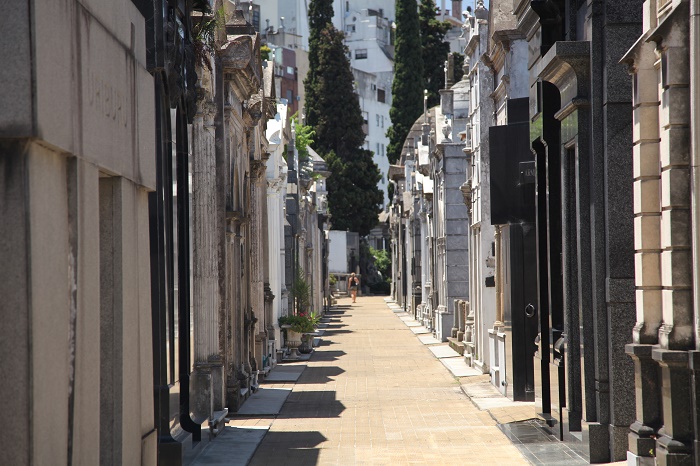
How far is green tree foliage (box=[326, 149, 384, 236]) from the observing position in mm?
68500

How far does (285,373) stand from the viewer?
21.6 metres

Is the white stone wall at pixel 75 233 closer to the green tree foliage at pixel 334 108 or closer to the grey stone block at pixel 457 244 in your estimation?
the grey stone block at pixel 457 244

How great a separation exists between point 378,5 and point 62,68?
99.2 metres

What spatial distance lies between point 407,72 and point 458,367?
155 ft

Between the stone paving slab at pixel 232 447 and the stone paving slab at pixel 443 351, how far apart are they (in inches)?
458

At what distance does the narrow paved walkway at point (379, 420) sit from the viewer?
11414 millimetres

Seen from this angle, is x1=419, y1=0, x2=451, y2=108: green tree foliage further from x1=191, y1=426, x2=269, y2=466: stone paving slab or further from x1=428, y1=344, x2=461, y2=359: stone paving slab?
x1=191, y1=426, x2=269, y2=466: stone paving slab

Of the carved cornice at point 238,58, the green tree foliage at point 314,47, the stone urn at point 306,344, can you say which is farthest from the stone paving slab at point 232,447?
the green tree foliage at point 314,47

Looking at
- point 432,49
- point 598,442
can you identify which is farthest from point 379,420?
point 432,49

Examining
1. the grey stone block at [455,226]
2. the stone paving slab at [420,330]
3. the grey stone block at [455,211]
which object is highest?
the grey stone block at [455,211]

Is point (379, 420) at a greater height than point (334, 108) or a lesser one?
lesser

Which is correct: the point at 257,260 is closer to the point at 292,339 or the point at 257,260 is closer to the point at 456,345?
the point at 292,339

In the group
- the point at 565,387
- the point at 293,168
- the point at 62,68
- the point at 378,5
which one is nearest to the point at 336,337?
the point at 293,168

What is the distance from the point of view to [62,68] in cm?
598
